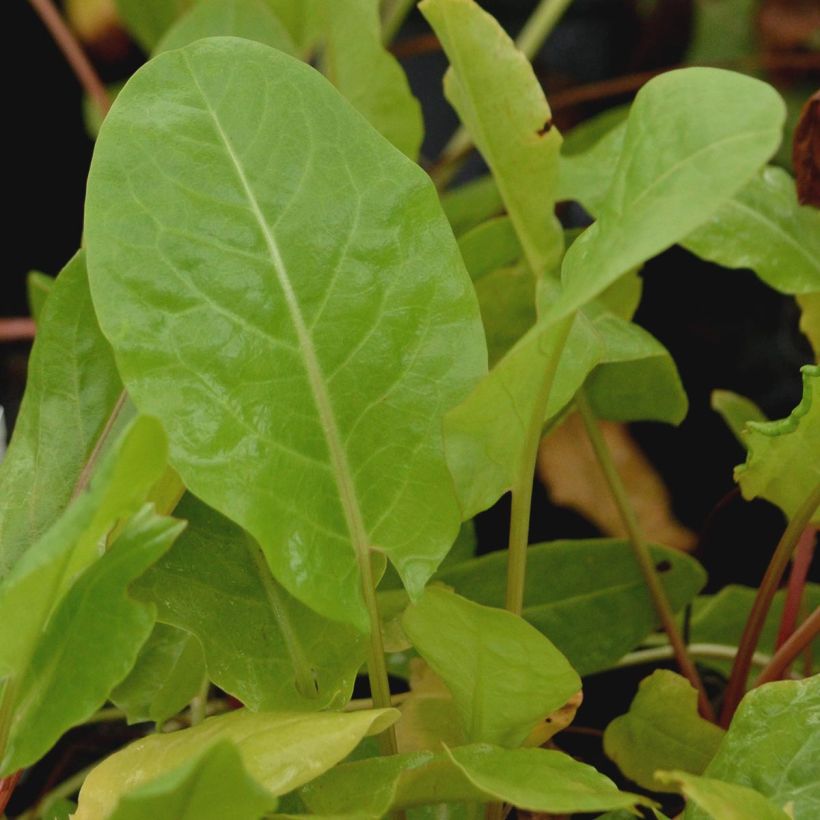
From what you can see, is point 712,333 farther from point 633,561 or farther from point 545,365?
point 545,365

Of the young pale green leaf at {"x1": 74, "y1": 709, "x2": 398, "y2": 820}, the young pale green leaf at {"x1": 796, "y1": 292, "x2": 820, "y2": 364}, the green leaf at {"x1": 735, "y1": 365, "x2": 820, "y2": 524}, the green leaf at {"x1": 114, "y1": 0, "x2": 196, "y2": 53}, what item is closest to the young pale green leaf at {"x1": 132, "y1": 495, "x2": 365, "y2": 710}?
Answer: the young pale green leaf at {"x1": 74, "y1": 709, "x2": 398, "y2": 820}

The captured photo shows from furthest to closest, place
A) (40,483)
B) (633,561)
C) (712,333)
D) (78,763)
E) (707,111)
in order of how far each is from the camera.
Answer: (712,333) < (78,763) < (633,561) < (40,483) < (707,111)

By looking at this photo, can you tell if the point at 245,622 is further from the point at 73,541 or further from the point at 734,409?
the point at 734,409

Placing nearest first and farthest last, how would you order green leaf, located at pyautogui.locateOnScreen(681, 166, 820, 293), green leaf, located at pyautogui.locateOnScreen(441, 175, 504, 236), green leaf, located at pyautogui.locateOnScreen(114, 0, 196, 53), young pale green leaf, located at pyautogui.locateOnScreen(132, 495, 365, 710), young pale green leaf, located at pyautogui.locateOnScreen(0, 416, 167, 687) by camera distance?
young pale green leaf, located at pyautogui.locateOnScreen(0, 416, 167, 687) → young pale green leaf, located at pyautogui.locateOnScreen(132, 495, 365, 710) → green leaf, located at pyautogui.locateOnScreen(681, 166, 820, 293) → green leaf, located at pyautogui.locateOnScreen(441, 175, 504, 236) → green leaf, located at pyautogui.locateOnScreen(114, 0, 196, 53)

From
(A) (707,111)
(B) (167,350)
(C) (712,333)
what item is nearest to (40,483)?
(B) (167,350)

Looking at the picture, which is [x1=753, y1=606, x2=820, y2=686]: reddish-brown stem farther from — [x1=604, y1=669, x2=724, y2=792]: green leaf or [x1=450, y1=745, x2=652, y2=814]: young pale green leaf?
[x1=450, y1=745, x2=652, y2=814]: young pale green leaf

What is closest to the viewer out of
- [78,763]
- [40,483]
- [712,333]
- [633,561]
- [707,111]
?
[707,111]

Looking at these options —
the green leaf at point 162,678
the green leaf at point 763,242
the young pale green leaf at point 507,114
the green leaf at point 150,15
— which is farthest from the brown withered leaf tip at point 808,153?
the green leaf at point 150,15
